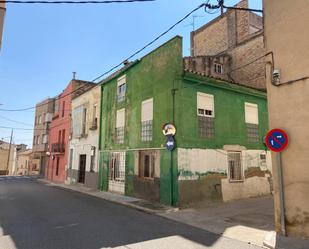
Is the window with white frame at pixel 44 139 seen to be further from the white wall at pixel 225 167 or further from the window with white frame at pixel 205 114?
the white wall at pixel 225 167

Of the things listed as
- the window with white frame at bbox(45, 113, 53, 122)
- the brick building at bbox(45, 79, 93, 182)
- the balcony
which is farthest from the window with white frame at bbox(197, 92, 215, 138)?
the window with white frame at bbox(45, 113, 53, 122)

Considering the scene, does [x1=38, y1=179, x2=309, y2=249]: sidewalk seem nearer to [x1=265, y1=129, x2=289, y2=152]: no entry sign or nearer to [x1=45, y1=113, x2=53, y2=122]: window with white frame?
[x1=265, y1=129, x2=289, y2=152]: no entry sign

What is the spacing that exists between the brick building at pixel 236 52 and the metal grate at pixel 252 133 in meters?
4.63

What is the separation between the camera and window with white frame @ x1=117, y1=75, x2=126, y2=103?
16781mm

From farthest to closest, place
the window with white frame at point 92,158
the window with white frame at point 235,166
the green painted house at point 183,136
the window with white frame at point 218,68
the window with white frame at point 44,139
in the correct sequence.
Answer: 1. the window with white frame at point 44,139
2. the window with white frame at point 218,68
3. the window with white frame at point 92,158
4. the window with white frame at point 235,166
5. the green painted house at point 183,136

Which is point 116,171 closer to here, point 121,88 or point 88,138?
point 121,88

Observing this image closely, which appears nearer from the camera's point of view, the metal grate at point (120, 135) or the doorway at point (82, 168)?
the metal grate at point (120, 135)

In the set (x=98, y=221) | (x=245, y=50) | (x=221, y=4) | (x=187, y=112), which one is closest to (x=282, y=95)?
(x=221, y=4)

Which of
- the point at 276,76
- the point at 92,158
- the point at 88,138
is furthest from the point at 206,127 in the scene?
the point at 88,138

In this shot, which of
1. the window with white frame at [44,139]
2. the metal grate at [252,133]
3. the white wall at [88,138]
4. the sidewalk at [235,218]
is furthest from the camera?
the window with white frame at [44,139]

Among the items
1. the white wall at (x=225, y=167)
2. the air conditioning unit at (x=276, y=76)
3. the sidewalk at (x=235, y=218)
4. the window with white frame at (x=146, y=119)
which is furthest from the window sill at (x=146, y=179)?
the air conditioning unit at (x=276, y=76)

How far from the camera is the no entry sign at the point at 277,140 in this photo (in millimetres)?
6988

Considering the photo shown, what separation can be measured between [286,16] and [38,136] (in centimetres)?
3711

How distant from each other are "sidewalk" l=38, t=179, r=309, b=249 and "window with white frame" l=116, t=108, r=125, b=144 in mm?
3779
